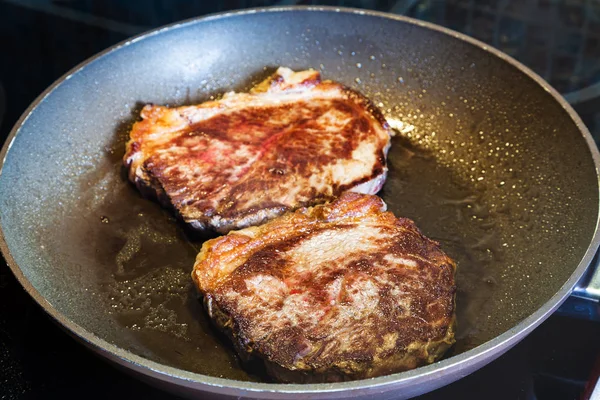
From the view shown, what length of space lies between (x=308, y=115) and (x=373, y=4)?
118cm

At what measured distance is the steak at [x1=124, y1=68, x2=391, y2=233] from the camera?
5.93 ft

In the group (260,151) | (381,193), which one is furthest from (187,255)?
(381,193)

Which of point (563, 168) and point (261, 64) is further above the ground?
point (261, 64)

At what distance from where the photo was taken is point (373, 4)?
9.78 ft

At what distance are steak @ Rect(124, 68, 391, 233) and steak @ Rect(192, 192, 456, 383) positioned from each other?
5.3 inches

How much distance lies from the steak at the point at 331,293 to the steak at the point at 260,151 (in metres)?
0.13

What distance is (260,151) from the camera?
1928 mm

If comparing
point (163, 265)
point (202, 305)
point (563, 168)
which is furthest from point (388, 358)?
point (563, 168)

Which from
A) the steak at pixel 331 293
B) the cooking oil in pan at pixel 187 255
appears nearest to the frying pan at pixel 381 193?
the cooking oil in pan at pixel 187 255

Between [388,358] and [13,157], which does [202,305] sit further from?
[13,157]

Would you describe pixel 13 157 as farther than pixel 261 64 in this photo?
No

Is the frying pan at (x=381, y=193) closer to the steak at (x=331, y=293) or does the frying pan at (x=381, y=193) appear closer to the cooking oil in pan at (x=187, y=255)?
the cooking oil in pan at (x=187, y=255)

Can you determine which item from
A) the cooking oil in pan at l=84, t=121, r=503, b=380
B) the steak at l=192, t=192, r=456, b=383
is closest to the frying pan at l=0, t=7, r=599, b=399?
the cooking oil in pan at l=84, t=121, r=503, b=380

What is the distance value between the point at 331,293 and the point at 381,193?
58cm
